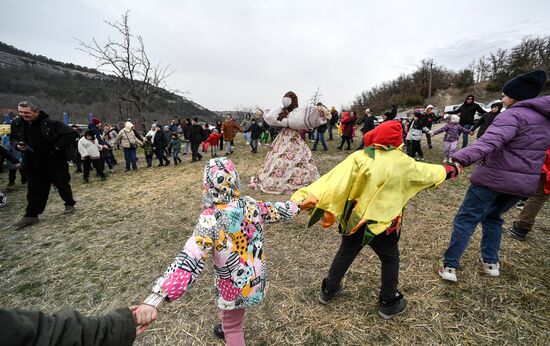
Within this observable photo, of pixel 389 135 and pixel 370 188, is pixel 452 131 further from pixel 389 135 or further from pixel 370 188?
pixel 370 188

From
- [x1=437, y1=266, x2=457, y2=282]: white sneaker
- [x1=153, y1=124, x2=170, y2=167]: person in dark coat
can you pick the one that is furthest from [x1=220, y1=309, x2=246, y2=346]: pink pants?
[x1=153, y1=124, x2=170, y2=167]: person in dark coat

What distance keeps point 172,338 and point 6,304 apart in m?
2.23

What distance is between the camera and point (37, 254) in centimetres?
417

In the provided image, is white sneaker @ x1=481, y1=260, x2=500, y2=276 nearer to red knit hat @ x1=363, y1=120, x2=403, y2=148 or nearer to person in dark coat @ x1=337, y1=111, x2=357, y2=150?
red knit hat @ x1=363, y1=120, x2=403, y2=148

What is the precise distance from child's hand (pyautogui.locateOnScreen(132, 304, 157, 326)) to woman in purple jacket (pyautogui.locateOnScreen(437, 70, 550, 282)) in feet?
8.15

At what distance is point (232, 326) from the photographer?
2045 mm

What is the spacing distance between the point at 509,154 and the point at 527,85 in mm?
716

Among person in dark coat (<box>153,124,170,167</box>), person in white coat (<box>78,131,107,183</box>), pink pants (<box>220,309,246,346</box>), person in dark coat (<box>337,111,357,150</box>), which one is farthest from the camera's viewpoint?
person in dark coat (<box>153,124,170,167</box>)

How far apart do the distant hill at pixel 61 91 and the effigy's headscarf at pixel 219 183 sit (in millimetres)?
29289

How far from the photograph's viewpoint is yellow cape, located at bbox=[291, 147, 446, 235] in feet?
7.05

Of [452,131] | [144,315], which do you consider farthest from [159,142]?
[144,315]

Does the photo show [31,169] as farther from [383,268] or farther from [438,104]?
[438,104]

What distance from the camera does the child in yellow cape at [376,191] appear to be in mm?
2152

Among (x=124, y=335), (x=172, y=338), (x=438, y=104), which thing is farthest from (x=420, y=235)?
(x=438, y=104)
